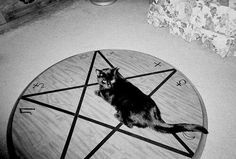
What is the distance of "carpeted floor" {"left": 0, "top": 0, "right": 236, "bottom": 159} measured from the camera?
2.06m

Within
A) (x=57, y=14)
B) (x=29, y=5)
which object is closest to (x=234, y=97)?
(x=57, y=14)

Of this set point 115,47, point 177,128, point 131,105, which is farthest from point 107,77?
point 177,128

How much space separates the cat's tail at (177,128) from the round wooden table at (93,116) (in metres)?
0.04

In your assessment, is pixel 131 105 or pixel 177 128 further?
pixel 131 105

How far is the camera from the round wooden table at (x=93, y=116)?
172cm

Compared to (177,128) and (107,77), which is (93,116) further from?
(177,128)

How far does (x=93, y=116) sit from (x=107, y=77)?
0.50 metres

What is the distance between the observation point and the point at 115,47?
2.96 meters

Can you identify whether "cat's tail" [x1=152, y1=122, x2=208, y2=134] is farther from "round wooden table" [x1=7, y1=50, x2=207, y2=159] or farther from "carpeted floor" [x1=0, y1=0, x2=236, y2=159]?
"carpeted floor" [x1=0, y1=0, x2=236, y2=159]

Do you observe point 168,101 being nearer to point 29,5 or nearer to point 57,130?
point 57,130

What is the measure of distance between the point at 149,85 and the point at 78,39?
5.17 ft

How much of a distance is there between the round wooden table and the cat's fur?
0.19 ft

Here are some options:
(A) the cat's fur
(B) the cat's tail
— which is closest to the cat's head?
(A) the cat's fur

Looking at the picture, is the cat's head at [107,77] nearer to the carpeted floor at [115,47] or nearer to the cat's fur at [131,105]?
the cat's fur at [131,105]
